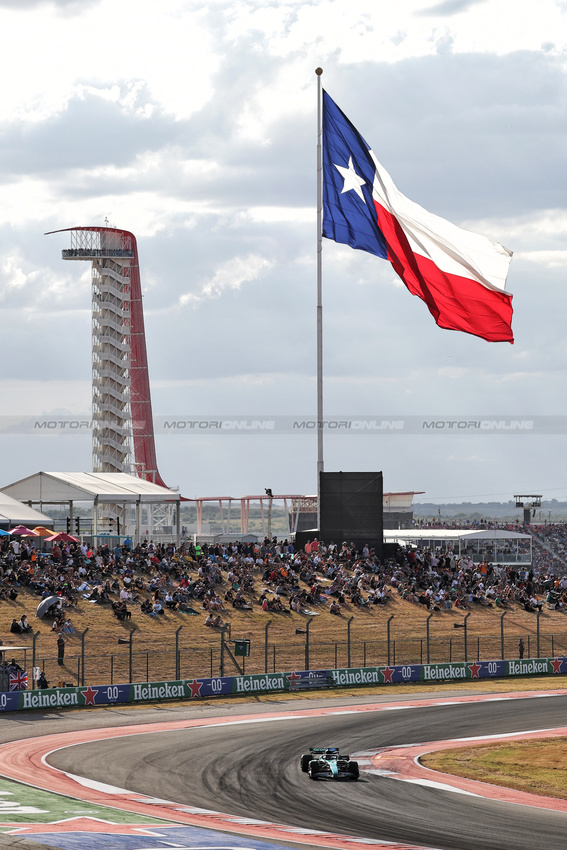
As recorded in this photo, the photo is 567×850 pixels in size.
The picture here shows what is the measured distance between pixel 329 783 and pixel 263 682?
17.8 meters

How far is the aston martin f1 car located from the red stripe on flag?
15652 millimetres

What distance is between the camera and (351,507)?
6016 cm

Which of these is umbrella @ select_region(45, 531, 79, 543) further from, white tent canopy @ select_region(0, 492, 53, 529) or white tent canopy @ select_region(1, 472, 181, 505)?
white tent canopy @ select_region(1, 472, 181, 505)

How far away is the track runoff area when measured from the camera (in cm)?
1834

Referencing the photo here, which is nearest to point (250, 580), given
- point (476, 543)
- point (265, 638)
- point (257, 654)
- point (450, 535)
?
point (257, 654)

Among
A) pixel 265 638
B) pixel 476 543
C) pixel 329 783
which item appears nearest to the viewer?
pixel 329 783

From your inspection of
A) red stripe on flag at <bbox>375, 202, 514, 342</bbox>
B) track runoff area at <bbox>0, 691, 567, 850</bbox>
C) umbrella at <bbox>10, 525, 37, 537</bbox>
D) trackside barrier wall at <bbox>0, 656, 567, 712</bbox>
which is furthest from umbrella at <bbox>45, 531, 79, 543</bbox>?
red stripe on flag at <bbox>375, 202, 514, 342</bbox>

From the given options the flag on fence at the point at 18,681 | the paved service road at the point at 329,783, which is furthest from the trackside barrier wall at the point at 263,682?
the paved service road at the point at 329,783

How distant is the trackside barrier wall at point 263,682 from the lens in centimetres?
3778

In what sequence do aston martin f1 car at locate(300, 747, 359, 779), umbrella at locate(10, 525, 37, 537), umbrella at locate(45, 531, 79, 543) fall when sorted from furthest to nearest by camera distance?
umbrella at locate(45, 531, 79, 543) < umbrella at locate(10, 525, 37, 537) < aston martin f1 car at locate(300, 747, 359, 779)

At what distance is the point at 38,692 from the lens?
37312 millimetres

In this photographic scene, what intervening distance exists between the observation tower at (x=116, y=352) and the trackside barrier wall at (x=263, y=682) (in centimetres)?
4759

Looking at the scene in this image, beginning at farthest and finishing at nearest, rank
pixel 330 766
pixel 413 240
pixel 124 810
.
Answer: pixel 413 240 → pixel 330 766 → pixel 124 810

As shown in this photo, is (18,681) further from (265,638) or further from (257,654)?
(257,654)
